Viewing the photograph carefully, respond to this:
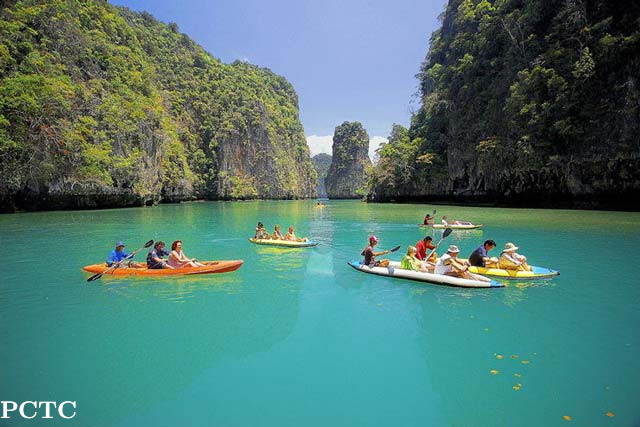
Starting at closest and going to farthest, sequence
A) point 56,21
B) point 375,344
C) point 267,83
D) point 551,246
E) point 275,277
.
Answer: point 375,344
point 275,277
point 551,246
point 56,21
point 267,83

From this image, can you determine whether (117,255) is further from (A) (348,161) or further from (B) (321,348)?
(A) (348,161)

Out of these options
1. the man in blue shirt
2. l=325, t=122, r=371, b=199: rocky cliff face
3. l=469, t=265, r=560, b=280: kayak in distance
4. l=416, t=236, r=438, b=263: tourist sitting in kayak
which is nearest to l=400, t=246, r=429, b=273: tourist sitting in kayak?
l=416, t=236, r=438, b=263: tourist sitting in kayak

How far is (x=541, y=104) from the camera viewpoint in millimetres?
30422

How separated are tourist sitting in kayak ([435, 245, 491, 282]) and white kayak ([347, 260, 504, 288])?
0.53ft

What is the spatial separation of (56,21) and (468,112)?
147ft

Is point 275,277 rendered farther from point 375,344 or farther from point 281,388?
point 281,388

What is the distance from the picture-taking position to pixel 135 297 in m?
8.39

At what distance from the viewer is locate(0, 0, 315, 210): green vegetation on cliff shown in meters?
29.2

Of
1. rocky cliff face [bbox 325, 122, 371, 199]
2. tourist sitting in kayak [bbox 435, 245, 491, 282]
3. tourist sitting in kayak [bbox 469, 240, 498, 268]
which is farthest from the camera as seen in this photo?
rocky cliff face [bbox 325, 122, 371, 199]

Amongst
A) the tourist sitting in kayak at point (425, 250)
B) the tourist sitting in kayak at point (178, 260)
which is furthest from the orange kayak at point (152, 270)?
the tourist sitting in kayak at point (425, 250)

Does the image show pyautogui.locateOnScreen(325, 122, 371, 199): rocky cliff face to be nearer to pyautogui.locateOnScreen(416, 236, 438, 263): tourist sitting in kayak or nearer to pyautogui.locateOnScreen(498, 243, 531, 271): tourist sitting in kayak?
pyautogui.locateOnScreen(416, 236, 438, 263): tourist sitting in kayak

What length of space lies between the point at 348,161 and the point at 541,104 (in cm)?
10488

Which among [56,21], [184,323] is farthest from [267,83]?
[184,323]

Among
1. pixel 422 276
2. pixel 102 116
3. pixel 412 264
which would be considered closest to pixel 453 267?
pixel 422 276
